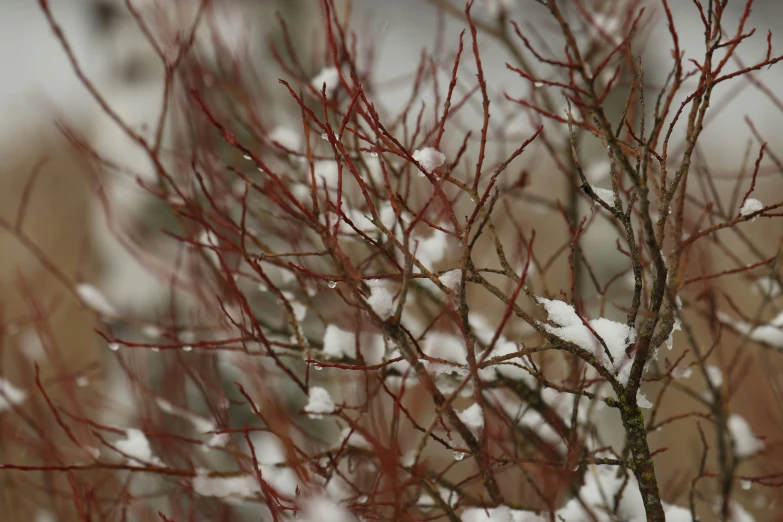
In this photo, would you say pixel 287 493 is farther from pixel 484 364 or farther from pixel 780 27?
pixel 780 27

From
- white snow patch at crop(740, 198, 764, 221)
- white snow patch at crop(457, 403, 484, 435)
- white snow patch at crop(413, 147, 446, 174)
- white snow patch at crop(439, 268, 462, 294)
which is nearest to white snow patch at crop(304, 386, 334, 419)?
white snow patch at crop(457, 403, 484, 435)

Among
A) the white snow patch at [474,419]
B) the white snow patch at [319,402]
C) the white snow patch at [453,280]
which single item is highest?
the white snow patch at [453,280]

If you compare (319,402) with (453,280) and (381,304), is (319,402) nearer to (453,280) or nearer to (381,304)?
(381,304)

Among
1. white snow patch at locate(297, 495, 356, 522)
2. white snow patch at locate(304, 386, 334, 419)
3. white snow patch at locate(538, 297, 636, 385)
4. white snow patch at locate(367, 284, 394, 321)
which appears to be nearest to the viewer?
white snow patch at locate(297, 495, 356, 522)

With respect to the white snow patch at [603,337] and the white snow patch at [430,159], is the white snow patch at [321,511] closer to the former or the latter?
the white snow patch at [603,337]

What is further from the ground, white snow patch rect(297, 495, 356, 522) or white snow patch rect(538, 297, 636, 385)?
white snow patch rect(538, 297, 636, 385)

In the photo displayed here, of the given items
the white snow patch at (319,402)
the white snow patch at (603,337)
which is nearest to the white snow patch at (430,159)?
the white snow patch at (603,337)

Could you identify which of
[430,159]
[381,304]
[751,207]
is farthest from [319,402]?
[751,207]

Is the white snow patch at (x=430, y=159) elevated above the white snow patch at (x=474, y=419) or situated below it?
above

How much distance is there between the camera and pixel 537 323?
1.03 meters

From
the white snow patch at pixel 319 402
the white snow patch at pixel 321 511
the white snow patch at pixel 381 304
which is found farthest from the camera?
the white snow patch at pixel 319 402

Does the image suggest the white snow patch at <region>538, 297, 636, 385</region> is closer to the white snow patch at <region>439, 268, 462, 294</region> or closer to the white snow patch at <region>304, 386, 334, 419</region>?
the white snow patch at <region>439, 268, 462, 294</region>

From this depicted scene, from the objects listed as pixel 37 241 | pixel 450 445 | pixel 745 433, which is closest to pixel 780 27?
pixel 745 433

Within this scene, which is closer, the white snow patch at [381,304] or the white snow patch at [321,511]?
the white snow patch at [321,511]
